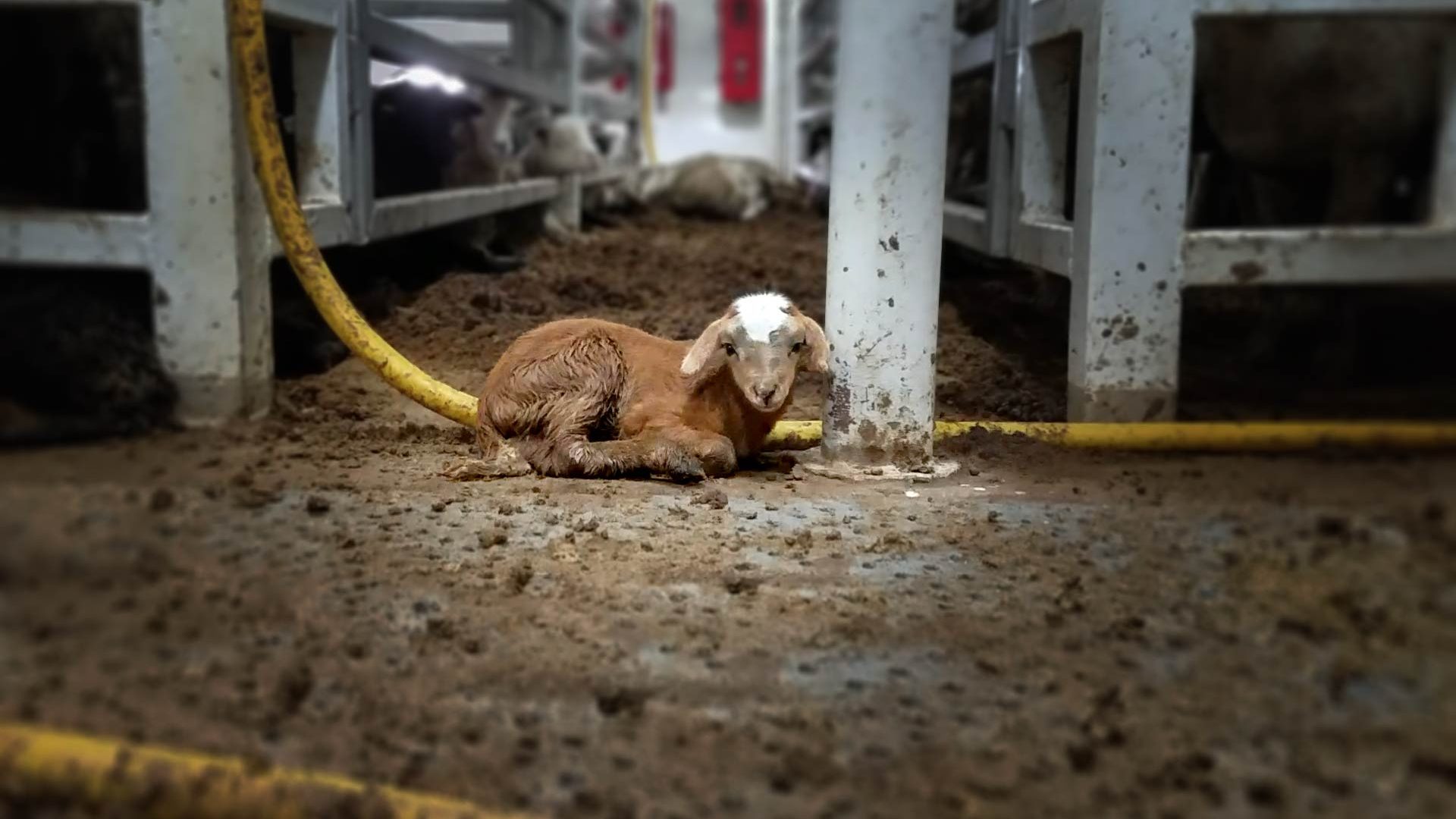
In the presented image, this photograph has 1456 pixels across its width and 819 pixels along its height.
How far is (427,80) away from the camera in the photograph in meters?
4.30

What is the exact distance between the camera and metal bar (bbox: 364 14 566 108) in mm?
3373

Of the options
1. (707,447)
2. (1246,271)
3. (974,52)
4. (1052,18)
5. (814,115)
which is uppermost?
(814,115)

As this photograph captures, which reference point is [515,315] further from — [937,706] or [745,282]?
[937,706]

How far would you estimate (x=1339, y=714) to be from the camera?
39.6 inches

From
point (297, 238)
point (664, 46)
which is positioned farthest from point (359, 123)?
point (664, 46)

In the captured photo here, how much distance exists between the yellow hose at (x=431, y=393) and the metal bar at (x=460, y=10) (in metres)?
2.18

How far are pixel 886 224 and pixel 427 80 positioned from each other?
8.15 ft

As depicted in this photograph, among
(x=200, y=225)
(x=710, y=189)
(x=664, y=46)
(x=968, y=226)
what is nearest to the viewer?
(x=200, y=225)

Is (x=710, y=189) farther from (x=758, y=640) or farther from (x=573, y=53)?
(x=758, y=640)

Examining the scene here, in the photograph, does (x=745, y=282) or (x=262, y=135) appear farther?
(x=745, y=282)

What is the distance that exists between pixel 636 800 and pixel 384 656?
1.15 feet

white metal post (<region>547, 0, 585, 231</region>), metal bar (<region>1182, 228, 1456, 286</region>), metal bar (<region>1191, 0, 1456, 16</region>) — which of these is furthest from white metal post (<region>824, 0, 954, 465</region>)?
white metal post (<region>547, 0, 585, 231</region>)

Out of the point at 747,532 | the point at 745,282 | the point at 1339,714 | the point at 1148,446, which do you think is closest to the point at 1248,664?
the point at 1339,714

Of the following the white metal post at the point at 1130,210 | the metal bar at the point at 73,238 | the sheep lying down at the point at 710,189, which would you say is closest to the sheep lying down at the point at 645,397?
the white metal post at the point at 1130,210
